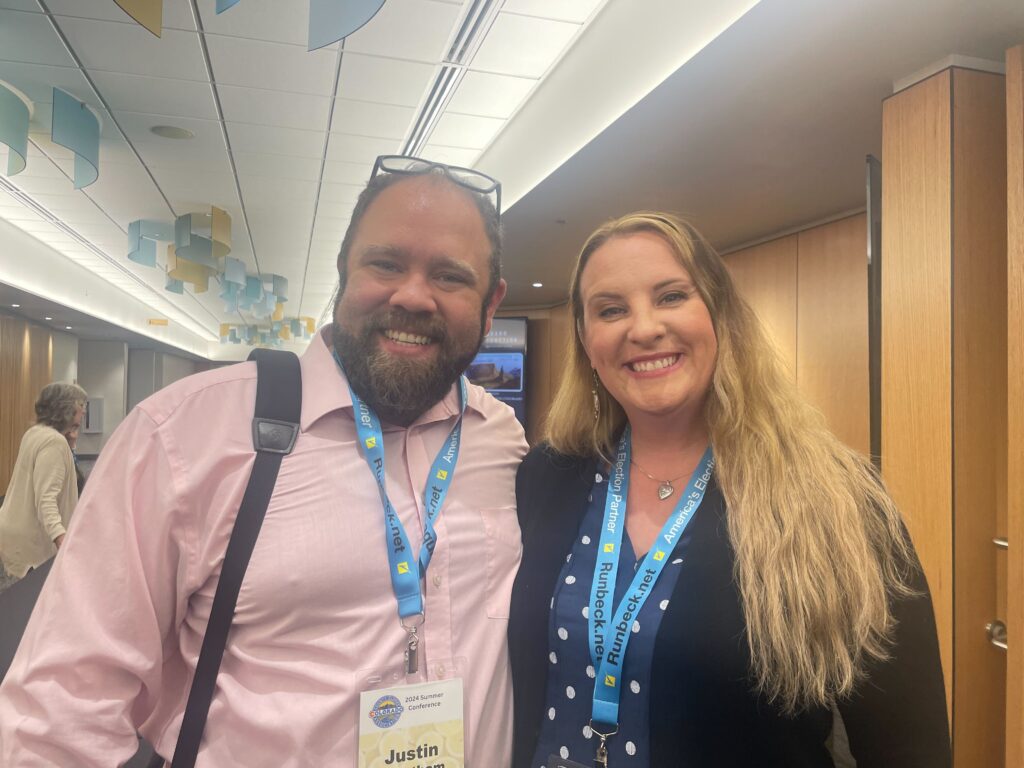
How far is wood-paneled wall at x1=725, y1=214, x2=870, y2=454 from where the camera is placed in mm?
4418

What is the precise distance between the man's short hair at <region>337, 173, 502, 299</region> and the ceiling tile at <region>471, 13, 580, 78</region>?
79.1 inches

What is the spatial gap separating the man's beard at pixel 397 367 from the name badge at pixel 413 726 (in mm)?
496

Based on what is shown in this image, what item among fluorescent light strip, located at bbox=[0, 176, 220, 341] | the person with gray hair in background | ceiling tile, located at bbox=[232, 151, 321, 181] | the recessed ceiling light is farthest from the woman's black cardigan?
fluorescent light strip, located at bbox=[0, 176, 220, 341]

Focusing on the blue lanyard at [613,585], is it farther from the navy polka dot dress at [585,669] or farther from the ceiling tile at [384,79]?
the ceiling tile at [384,79]

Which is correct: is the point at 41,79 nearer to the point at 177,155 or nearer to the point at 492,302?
the point at 177,155

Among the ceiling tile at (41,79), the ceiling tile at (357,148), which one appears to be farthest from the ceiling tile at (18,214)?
the ceiling tile at (357,148)

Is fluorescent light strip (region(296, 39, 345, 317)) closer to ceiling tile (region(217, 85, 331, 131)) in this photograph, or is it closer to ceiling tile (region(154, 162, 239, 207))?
ceiling tile (region(217, 85, 331, 131))

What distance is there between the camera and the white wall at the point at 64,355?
13.4 metres

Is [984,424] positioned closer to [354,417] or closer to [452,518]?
[452,518]

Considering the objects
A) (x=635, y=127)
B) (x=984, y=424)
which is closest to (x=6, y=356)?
(x=635, y=127)

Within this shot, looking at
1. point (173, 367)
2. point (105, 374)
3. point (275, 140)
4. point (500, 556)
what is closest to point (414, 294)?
point (500, 556)

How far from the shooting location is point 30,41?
3.24 metres

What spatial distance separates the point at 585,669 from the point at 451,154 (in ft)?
14.1

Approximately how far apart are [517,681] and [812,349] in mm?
4258
